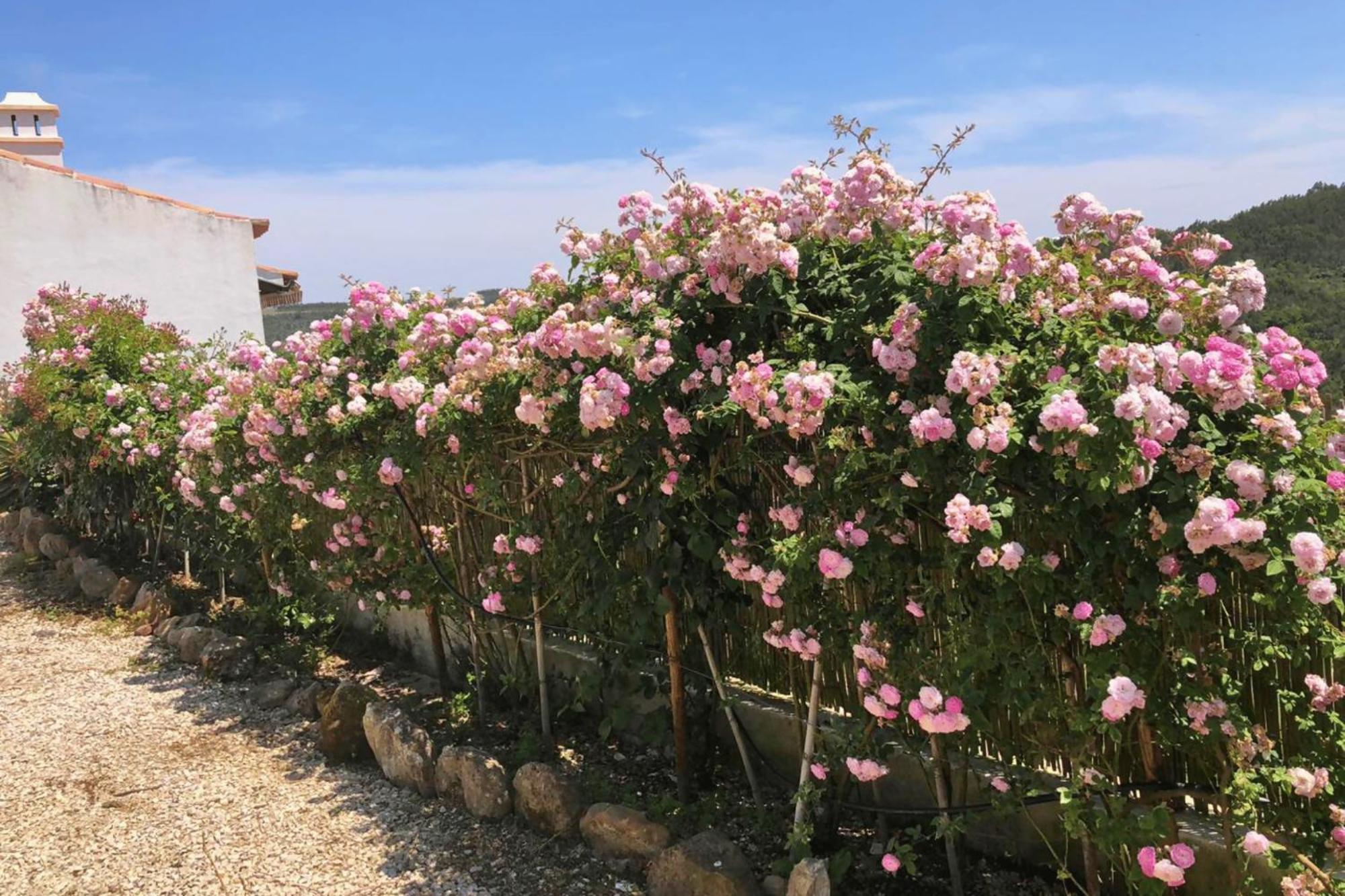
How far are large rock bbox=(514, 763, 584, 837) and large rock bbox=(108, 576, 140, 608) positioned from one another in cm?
475

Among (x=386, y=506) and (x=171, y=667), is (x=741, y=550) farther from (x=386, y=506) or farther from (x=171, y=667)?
(x=171, y=667)

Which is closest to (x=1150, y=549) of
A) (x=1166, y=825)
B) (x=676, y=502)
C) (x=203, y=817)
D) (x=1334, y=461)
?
(x=1334, y=461)

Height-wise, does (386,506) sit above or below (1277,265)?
below

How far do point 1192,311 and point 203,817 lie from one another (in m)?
4.15

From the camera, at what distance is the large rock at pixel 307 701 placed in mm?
5176

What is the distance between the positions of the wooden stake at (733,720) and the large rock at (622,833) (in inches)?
16.4

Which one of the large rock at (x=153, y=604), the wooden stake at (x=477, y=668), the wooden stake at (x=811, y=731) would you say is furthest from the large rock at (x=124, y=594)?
the wooden stake at (x=811, y=731)

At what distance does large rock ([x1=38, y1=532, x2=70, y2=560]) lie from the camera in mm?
8289

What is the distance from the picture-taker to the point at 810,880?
9.57ft

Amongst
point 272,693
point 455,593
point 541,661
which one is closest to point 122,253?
point 272,693

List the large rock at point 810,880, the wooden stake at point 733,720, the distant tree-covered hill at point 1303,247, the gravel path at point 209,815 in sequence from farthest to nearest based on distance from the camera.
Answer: the distant tree-covered hill at point 1303,247
the wooden stake at point 733,720
the gravel path at point 209,815
the large rock at point 810,880

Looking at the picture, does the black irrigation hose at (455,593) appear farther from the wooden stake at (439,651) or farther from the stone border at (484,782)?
the stone border at (484,782)

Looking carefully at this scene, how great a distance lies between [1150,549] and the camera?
236 cm

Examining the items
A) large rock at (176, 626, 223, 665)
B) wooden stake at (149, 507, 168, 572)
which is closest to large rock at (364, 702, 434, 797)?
large rock at (176, 626, 223, 665)
